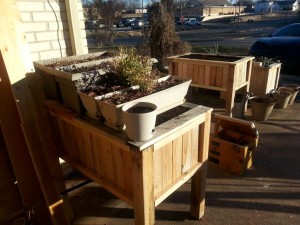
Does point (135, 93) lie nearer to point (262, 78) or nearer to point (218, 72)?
point (218, 72)

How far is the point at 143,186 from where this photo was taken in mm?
1801

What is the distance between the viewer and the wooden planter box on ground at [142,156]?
181cm

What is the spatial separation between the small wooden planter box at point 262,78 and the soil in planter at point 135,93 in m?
4.10

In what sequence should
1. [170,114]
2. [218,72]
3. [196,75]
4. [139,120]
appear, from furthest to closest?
[196,75]
[218,72]
[170,114]
[139,120]

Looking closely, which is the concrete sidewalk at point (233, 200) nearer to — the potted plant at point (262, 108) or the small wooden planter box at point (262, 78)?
the potted plant at point (262, 108)

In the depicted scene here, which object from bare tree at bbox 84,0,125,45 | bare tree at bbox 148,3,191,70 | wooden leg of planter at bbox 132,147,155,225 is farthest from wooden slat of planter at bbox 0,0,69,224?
bare tree at bbox 84,0,125,45

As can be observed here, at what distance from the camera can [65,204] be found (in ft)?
8.66

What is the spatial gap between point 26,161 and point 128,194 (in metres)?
1.04

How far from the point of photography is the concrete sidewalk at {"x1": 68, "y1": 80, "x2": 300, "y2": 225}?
105 inches

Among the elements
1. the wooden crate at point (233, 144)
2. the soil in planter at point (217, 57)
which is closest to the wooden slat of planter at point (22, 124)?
the wooden crate at point (233, 144)

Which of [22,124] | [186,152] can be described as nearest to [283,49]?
[186,152]

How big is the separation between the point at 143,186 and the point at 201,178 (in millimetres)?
869

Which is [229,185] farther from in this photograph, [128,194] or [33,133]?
[33,133]

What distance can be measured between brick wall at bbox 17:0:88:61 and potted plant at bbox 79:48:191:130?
116 cm
